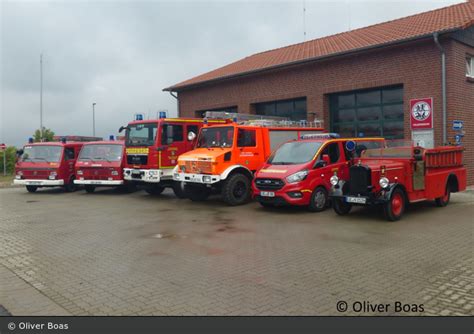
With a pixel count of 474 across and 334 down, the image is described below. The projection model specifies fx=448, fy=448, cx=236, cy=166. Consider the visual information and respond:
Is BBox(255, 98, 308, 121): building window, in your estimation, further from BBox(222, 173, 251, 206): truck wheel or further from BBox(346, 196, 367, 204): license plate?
BBox(346, 196, 367, 204): license plate

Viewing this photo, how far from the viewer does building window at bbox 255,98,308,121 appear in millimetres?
20188

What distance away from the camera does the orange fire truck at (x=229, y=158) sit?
12.6m

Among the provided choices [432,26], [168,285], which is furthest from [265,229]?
[432,26]

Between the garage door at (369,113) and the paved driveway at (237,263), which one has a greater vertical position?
the garage door at (369,113)

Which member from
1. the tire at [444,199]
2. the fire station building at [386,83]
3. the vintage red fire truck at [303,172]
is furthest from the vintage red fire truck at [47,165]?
the tire at [444,199]

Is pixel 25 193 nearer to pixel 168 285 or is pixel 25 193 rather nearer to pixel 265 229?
pixel 265 229

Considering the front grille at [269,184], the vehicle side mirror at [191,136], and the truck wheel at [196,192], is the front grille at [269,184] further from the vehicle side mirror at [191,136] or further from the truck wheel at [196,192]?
the vehicle side mirror at [191,136]

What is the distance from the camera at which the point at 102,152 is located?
17.0m

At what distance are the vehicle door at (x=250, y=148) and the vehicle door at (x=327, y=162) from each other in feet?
8.04

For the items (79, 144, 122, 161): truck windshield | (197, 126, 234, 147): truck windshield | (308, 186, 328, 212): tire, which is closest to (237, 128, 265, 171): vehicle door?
(197, 126, 234, 147): truck windshield

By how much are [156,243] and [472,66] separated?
13.8m

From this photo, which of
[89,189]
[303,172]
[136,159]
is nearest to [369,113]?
[303,172]
